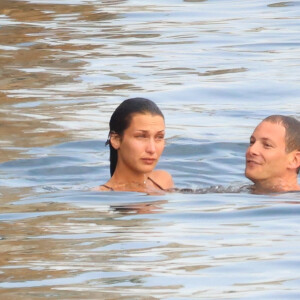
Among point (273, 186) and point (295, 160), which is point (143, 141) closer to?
point (273, 186)

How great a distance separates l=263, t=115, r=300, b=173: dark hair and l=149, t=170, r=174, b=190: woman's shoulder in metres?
0.96

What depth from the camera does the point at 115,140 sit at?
958 cm

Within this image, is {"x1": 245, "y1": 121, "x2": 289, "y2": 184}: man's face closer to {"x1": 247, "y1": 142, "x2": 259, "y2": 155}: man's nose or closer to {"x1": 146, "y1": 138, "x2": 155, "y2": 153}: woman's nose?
{"x1": 247, "y1": 142, "x2": 259, "y2": 155}: man's nose

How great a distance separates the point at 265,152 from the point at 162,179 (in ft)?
2.95

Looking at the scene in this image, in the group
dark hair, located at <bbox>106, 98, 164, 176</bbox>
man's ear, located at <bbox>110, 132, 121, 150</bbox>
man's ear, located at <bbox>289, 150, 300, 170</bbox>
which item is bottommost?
man's ear, located at <bbox>289, 150, 300, 170</bbox>

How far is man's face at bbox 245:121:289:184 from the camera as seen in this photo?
9.57 meters

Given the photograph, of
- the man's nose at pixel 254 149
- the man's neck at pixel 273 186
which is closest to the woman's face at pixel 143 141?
the man's nose at pixel 254 149

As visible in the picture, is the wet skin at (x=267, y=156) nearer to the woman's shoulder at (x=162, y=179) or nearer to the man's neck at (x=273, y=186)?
the man's neck at (x=273, y=186)

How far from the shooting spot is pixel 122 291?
20.0ft

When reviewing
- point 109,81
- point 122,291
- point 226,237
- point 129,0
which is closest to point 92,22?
point 129,0

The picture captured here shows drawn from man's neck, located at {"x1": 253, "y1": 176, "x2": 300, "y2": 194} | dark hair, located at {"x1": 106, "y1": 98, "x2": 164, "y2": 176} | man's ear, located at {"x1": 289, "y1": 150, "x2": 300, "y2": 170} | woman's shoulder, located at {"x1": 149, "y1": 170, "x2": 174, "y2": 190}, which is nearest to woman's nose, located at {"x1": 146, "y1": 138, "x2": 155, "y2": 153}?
dark hair, located at {"x1": 106, "y1": 98, "x2": 164, "y2": 176}

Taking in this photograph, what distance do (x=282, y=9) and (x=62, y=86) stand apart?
629 centimetres

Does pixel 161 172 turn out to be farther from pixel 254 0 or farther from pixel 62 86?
pixel 254 0

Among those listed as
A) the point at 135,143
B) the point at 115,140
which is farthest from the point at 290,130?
the point at 115,140
